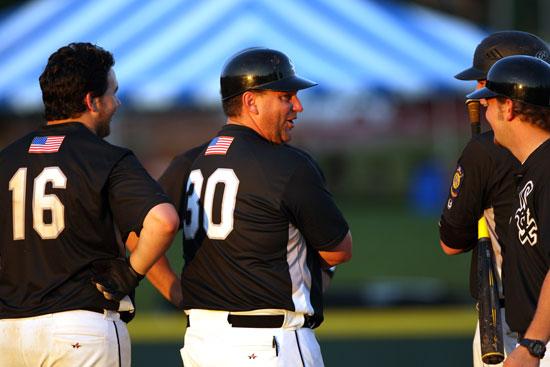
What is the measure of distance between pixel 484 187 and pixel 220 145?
51.4 inches

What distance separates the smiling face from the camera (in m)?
4.16

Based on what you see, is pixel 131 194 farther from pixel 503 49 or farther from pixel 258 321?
pixel 503 49

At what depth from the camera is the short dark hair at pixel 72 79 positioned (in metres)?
3.92

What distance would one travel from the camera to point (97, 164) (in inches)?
151

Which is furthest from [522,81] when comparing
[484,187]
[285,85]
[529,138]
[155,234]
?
[155,234]

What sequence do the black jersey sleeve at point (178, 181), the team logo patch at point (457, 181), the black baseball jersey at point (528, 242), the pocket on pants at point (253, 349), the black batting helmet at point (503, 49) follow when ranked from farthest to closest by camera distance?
the black jersey sleeve at point (178, 181)
the black batting helmet at point (503, 49)
the team logo patch at point (457, 181)
the pocket on pants at point (253, 349)
the black baseball jersey at point (528, 242)

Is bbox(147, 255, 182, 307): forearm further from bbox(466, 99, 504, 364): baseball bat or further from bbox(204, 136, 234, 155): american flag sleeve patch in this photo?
bbox(466, 99, 504, 364): baseball bat

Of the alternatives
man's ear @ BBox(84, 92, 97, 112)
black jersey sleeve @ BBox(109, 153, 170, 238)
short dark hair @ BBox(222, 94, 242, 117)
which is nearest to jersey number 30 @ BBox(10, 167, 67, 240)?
black jersey sleeve @ BBox(109, 153, 170, 238)

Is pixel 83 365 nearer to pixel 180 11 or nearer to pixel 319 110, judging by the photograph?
pixel 180 11

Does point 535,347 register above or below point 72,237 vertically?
below

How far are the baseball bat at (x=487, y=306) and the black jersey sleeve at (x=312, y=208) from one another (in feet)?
2.26

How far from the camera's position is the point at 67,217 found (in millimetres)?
3822

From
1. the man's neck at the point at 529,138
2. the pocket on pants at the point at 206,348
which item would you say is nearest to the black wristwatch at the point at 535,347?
the man's neck at the point at 529,138

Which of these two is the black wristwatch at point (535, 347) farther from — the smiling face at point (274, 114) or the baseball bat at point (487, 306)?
the smiling face at point (274, 114)
